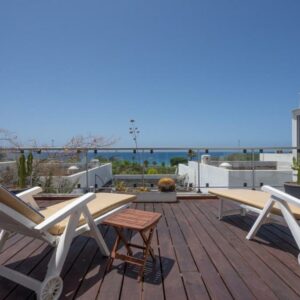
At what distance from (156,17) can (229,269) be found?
22.4ft

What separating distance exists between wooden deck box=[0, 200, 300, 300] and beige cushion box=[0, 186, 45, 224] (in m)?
0.53

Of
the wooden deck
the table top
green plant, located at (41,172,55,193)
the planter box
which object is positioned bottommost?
the wooden deck

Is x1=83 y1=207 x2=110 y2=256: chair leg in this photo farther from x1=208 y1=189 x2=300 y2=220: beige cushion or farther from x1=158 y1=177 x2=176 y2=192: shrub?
x1=158 y1=177 x2=176 y2=192: shrub

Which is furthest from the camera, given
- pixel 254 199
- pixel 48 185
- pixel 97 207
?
pixel 48 185

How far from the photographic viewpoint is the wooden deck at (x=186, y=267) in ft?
6.55

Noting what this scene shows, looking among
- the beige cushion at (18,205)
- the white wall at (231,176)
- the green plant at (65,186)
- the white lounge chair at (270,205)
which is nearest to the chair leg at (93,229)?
the beige cushion at (18,205)

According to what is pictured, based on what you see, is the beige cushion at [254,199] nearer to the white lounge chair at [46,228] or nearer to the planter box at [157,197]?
the planter box at [157,197]

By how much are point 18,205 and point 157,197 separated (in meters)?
3.60

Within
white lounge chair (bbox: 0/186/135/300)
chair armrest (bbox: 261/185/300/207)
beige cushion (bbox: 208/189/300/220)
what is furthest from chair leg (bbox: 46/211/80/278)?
beige cushion (bbox: 208/189/300/220)

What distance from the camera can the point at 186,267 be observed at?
241 centimetres

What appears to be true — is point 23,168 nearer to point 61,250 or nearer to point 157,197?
point 157,197

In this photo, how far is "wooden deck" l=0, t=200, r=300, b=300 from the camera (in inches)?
78.6

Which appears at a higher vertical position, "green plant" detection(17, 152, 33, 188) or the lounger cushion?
"green plant" detection(17, 152, 33, 188)

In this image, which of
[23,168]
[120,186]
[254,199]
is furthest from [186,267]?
[23,168]
